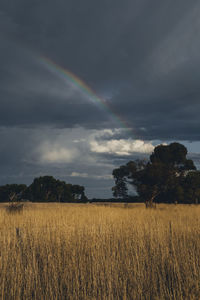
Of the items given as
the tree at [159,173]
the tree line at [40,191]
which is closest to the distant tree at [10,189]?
Result: the tree line at [40,191]

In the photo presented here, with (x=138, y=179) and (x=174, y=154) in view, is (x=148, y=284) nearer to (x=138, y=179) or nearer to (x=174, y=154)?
(x=138, y=179)

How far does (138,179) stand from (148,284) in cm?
2069

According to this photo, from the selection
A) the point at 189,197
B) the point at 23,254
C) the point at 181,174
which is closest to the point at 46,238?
the point at 23,254

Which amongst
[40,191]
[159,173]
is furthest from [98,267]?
[40,191]

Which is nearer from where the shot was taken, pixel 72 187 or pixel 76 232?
pixel 76 232

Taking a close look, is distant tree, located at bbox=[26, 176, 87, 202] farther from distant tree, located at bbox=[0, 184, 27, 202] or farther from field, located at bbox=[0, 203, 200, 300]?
field, located at bbox=[0, 203, 200, 300]

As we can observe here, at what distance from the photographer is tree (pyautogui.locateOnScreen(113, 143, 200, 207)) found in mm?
24578

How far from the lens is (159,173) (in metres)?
23.8

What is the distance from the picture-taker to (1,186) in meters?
46.5

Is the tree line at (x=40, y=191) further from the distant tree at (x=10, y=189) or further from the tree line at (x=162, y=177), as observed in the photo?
the tree line at (x=162, y=177)

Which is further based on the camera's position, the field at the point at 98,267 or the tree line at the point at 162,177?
the tree line at the point at 162,177

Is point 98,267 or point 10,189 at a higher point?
point 10,189

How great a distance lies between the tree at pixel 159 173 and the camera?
24.6 meters

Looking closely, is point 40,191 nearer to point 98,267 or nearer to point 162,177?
point 162,177
